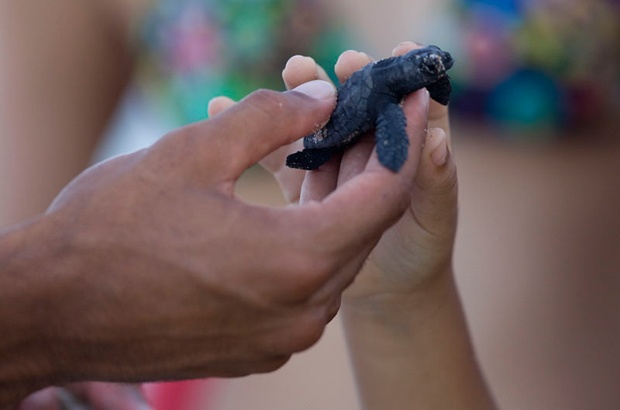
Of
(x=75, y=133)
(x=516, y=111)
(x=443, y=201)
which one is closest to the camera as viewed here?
(x=443, y=201)

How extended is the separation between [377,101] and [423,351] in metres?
0.31

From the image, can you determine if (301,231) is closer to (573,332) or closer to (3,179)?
(573,332)

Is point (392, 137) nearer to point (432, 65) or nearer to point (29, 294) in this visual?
point (432, 65)

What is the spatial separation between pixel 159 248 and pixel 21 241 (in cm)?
11

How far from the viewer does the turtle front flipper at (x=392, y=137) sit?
1.48 feet

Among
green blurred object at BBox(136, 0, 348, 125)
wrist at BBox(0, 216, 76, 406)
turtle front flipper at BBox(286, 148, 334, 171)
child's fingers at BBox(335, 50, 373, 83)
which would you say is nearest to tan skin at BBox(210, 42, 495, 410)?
child's fingers at BBox(335, 50, 373, 83)

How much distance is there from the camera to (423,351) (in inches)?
27.6

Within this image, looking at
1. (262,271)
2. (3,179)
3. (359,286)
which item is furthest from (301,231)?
(3,179)

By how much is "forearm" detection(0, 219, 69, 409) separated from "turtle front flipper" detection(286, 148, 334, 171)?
211 mm

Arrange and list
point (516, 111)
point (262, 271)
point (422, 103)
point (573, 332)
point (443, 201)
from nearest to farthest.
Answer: point (262, 271)
point (422, 103)
point (443, 201)
point (573, 332)
point (516, 111)

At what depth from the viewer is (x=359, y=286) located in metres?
0.69

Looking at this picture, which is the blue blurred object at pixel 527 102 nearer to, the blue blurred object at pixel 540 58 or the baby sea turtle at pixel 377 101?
the blue blurred object at pixel 540 58

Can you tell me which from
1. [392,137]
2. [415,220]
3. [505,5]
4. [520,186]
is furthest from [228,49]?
[392,137]

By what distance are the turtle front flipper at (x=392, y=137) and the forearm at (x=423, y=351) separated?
25 cm
